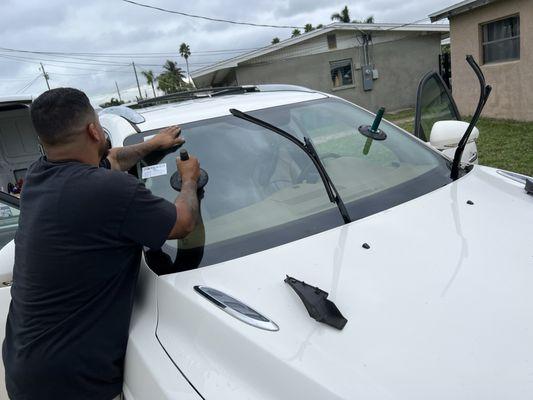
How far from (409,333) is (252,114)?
1.55 m

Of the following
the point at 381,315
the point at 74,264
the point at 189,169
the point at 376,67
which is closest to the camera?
the point at 381,315

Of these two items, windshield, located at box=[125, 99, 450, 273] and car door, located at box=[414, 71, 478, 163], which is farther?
car door, located at box=[414, 71, 478, 163]

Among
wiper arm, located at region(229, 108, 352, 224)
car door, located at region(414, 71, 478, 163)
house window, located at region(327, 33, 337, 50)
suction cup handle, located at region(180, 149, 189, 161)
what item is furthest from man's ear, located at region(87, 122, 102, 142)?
house window, located at region(327, 33, 337, 50)

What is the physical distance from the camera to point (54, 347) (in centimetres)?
164

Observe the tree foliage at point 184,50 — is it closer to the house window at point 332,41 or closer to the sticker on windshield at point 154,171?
the house window at point 332,41

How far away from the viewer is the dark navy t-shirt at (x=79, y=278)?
64.6 inches

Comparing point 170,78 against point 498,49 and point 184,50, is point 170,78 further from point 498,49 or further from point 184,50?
point 498,49

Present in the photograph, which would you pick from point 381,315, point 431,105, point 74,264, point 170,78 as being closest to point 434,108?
point 431,105

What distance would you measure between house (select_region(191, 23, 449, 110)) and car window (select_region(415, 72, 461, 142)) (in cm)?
1673

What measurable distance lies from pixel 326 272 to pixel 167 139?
1.05 metres

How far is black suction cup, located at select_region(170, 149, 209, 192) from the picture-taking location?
6.88 feet

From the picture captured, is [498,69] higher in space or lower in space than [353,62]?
lower

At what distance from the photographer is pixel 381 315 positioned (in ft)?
4.75

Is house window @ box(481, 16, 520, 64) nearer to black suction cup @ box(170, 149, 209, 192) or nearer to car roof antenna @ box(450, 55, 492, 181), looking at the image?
car roof antenna @ box(450, 55, 492, 181)
